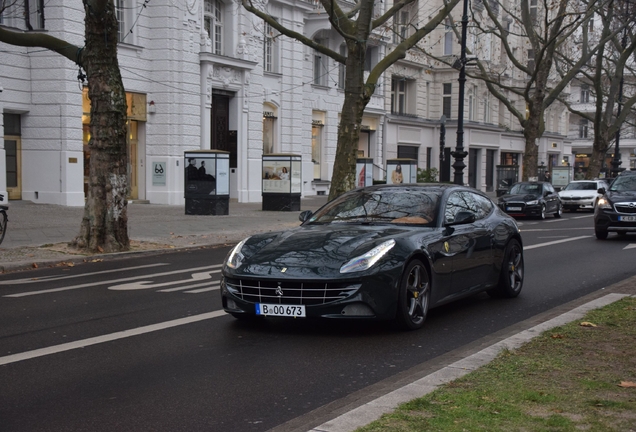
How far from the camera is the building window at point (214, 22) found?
3353 centimetres

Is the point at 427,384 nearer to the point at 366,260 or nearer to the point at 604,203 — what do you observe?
the point at 366,260

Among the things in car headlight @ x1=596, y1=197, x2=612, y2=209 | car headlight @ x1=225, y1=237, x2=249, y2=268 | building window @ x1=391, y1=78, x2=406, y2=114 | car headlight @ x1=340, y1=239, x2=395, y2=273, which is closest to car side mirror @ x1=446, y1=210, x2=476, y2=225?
car headlight @ x1=340, y1=239, x2=395, y2=273

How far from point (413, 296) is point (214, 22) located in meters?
27.8

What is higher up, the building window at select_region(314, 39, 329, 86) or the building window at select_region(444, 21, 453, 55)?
the building window at select_region(444, 21, 453, 55)

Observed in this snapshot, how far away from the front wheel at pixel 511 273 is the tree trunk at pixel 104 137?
8024mm

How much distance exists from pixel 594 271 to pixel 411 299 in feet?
20.8

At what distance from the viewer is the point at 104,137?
→ 598 inches

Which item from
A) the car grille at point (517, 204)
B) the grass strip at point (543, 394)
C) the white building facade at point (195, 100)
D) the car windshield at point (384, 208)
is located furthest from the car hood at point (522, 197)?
the grass strip at point (543, 394)

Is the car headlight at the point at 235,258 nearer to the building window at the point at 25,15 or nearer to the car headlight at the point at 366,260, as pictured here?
the car headlight at the point at 366,260

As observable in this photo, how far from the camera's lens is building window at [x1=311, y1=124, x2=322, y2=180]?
139 ft

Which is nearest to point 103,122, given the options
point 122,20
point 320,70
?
point 122,20

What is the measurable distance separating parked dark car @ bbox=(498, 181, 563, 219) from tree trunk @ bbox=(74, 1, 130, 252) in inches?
712

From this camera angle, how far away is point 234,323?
27.6 ft

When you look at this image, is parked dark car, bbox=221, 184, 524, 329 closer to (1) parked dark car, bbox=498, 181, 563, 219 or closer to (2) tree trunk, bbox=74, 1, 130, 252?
(2) tree trunk, bbox=74, 1, 130, 252
